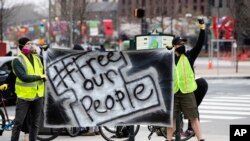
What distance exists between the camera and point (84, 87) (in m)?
11.0

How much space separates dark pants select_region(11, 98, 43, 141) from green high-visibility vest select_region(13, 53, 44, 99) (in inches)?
4.0

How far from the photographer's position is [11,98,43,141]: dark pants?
37.2 feet

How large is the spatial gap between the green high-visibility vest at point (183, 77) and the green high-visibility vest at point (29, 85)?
205 cm

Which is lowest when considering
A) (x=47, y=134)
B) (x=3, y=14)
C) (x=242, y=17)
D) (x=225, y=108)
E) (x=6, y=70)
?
(x=225, y=108)

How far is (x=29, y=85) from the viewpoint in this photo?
1132cm

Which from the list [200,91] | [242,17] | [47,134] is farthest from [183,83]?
[242,17]

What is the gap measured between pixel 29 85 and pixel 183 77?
2.33m

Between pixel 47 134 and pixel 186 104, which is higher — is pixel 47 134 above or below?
below

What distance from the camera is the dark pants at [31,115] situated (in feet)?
37.2

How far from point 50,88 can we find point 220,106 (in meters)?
10.6

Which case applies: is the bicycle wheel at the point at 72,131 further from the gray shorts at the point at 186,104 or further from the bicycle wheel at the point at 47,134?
the gray shorts at the point at 186,104

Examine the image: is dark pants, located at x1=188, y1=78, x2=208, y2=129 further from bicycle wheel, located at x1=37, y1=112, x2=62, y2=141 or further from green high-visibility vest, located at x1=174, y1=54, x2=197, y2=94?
bicycle wheel, located at x1=37, y1=112, x2=62, y2=141

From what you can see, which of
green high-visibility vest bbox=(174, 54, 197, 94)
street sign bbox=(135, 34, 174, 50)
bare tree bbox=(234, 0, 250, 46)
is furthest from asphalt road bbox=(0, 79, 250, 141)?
bare tree bbox=(234, 0, 250, 46)

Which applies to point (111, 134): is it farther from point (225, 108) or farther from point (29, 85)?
point (225, 108)
